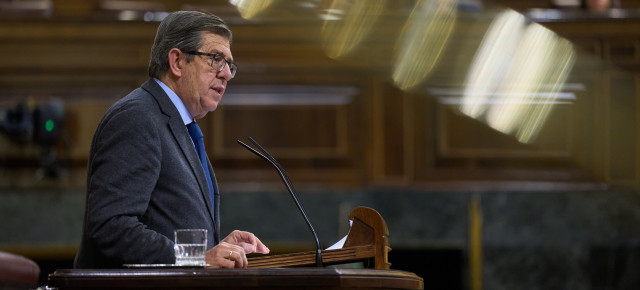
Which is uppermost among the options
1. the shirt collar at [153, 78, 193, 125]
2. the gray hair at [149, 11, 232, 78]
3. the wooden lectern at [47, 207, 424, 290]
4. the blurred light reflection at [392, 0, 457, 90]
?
the blurred light reflection at [392, 0, 457, 90]

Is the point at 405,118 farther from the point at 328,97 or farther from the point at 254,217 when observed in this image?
the point at 254,217

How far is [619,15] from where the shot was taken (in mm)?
3922

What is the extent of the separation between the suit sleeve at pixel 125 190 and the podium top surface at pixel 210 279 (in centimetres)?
16

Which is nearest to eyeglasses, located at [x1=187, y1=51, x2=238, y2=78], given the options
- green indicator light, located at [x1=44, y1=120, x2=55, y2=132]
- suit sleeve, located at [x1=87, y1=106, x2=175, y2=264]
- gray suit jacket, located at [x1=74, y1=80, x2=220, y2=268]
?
gray suit jacket, located at [x1=74, y1=80, x2=220, y2=268]

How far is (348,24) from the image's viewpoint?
3941 mm

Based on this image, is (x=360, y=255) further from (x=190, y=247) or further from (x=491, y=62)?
(x=491, y=62)

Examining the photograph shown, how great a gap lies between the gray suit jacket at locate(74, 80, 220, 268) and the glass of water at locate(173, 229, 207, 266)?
0.15 ft

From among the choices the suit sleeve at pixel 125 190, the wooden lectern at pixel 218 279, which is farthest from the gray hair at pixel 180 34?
the wooden lectern at pixel 218 279

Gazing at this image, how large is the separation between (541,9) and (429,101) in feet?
2.21

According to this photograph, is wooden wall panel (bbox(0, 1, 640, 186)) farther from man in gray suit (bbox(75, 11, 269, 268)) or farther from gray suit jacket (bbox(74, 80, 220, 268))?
gray suit jacket (bbox(74, 80, 220, 268))

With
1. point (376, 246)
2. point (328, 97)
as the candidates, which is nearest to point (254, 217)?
point (328, 97)

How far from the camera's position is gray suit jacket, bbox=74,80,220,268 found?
1597 mm

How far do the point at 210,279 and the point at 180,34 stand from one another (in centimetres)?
64

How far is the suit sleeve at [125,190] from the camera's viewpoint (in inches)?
62.6
